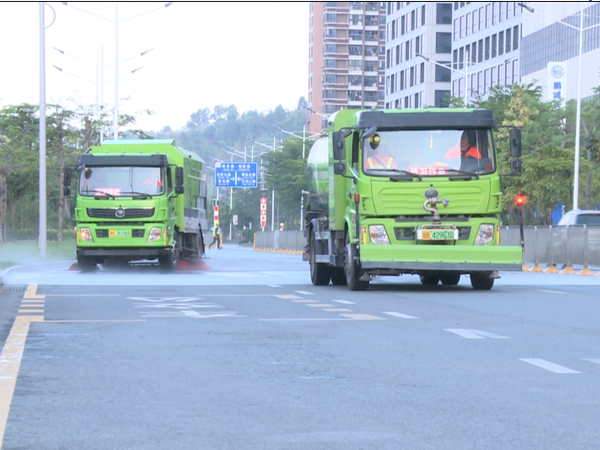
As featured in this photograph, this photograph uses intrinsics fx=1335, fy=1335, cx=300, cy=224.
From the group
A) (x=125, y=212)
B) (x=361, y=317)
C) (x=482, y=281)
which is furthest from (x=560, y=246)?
(x=361, y=317)

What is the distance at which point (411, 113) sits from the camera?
20.5 meters

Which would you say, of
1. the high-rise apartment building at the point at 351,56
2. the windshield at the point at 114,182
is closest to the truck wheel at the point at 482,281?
the windshield at the point at 114,182

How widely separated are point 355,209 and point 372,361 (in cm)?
1054

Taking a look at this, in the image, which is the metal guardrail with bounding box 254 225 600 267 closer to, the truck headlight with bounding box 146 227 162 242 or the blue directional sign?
the truck headlight with bounding box 146 227 162 242

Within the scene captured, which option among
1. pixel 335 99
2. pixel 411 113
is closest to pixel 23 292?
pixel 411 113

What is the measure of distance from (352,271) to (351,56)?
16178 cm

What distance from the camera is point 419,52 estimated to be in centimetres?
12362

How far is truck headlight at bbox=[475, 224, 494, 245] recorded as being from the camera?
20.3m

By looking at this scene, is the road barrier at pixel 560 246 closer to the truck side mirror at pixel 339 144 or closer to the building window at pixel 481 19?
the truck side mirror at pixel 339 144

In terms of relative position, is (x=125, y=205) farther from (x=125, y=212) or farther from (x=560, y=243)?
(x=560, y=243)

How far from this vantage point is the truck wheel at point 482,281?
21.5 metres

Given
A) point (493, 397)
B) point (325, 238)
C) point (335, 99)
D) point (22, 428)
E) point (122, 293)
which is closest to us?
point (22, 428)

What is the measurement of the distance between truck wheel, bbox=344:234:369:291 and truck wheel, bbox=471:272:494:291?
1.84m

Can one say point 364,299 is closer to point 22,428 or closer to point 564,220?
point 22,428
